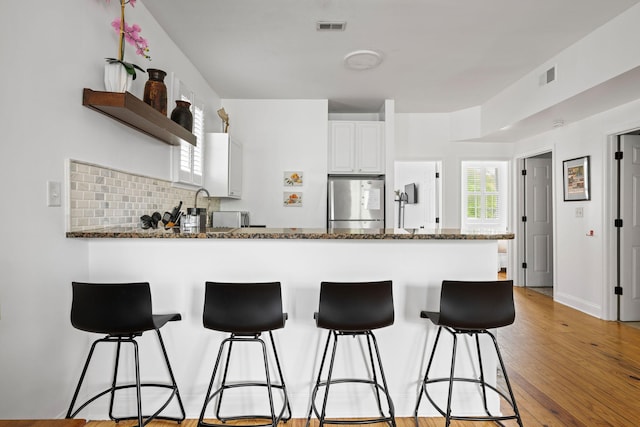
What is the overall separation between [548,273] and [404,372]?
15.5 ft

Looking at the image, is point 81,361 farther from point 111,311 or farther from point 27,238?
point 27,238

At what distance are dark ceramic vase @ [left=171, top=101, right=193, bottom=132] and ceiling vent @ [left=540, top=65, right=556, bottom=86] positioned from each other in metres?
3.45

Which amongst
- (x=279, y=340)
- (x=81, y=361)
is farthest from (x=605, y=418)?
(x=81, y=361)

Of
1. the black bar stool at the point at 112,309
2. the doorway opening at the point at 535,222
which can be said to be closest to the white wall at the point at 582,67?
the doorway opening at the point at 535,222

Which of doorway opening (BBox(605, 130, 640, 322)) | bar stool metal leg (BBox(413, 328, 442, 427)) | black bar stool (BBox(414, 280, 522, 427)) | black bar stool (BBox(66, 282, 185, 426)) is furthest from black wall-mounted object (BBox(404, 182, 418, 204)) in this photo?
black bar stool (BBox(66, 282, 185, 426))

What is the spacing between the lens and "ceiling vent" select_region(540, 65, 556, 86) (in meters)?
3.55

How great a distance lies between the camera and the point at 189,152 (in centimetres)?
358

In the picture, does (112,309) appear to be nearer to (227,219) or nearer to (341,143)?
(227,219)

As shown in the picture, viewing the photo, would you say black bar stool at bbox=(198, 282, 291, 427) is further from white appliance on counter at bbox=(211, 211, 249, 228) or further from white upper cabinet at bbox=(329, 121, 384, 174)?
white upper cabinet at bbox=(329, 121, 384, 174)

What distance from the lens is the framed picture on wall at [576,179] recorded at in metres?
4.25

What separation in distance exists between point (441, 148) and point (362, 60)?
2.53m

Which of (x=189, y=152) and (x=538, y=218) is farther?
(x=538, y=218)

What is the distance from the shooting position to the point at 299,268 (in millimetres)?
2172

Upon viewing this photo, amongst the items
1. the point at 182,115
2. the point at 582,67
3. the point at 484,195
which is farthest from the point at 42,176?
the point at 484,195
